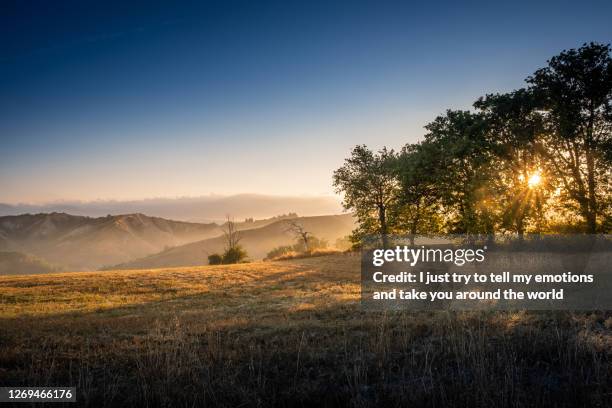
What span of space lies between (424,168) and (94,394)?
68.3ft

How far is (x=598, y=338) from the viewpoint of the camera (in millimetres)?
9219

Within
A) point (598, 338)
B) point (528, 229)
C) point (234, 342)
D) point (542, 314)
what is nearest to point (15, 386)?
point (234, 342)

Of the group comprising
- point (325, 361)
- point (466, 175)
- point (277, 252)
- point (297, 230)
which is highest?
point (466, 175)

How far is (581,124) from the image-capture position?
21.2 meters

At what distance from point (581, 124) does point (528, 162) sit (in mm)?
3673

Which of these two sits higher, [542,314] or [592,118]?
[592,118]

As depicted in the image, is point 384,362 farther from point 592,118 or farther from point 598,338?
point 592,118

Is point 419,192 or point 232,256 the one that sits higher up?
point 419,192

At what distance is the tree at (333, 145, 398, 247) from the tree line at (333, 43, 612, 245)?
6.98m

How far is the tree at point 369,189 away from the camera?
30906 mm

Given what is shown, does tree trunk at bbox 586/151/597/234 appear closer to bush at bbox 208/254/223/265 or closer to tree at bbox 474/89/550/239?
tree at bbox 474/89/550/239

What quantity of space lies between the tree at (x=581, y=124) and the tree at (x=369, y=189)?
12003mm

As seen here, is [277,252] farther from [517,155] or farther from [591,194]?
[591,194]

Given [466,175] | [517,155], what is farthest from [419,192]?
[517,155]
